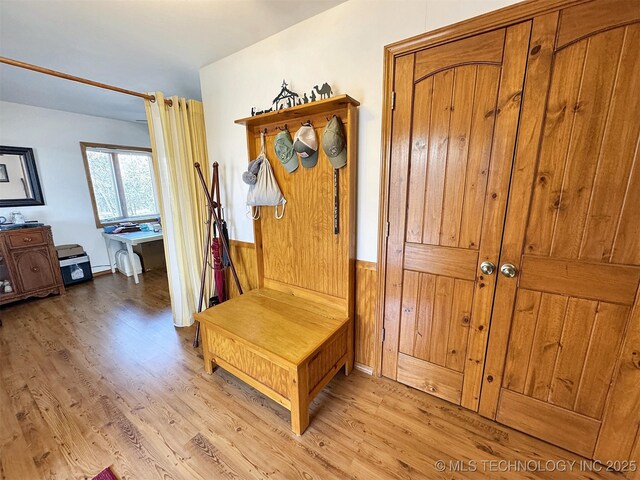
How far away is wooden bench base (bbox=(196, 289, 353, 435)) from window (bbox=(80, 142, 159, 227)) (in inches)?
128

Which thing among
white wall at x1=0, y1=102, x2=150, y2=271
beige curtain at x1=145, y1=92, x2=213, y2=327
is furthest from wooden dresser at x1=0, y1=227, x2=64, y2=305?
beige curtain at x1=145, y1=92, x2=213, y2=327

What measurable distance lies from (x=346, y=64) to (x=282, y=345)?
178cm

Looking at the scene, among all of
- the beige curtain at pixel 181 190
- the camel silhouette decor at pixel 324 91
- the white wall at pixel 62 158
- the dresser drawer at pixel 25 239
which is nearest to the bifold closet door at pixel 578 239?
the camel silhouette decor at pixel 324 91

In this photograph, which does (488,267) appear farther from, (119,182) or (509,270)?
(119,182)

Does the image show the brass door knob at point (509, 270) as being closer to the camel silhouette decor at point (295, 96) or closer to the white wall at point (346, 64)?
the white wall at point (346, 64)

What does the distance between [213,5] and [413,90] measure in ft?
4.37

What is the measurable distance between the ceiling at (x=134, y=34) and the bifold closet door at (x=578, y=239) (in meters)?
1.32

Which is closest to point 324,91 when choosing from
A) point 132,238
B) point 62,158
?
point 132,238

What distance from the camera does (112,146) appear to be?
4.16m

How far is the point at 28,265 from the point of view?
3188 mm

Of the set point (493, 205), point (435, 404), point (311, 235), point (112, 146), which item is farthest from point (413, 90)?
point (112, 146)

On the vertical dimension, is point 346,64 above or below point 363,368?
above

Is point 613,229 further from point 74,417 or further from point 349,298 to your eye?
point 74,417

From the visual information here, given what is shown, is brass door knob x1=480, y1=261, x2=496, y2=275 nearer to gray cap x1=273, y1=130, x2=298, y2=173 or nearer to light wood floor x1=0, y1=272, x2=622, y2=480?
light wood floor x1=0, y1=272, x2=622, y2=480
